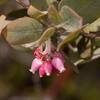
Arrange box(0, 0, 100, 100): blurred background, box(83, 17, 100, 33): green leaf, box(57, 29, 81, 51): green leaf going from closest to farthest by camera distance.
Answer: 1. box(57, 29, 81, 51): green leaf
2. box(83, 17, 100, 33): green leaf
3. box(0, 0, 100, 100): blurred background

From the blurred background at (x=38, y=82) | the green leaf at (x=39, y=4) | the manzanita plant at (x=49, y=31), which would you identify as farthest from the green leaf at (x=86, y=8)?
the blurred background at (x=38, y=82)

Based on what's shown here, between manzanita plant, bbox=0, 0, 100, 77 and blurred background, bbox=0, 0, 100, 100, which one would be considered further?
blurred background, bbox=0, 0, 100, 100

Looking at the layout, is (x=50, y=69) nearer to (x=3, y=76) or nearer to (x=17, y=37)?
(x=17, y=37)

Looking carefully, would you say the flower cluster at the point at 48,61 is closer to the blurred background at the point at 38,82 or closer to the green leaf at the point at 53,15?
the green leaf at the point at 53,15

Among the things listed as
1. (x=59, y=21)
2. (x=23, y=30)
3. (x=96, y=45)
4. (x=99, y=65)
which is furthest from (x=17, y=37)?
(x=99, y=65)

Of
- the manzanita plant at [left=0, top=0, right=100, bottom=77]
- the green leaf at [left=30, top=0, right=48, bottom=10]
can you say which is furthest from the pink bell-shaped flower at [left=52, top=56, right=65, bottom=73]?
the green leaf at [left=30, top=0, right=48, bottom=10]

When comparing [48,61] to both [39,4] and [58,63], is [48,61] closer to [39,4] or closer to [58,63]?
[58,63]

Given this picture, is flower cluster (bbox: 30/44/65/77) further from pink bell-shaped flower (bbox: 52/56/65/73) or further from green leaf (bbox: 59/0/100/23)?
green leaf (bbox: 59/0/100/23)
